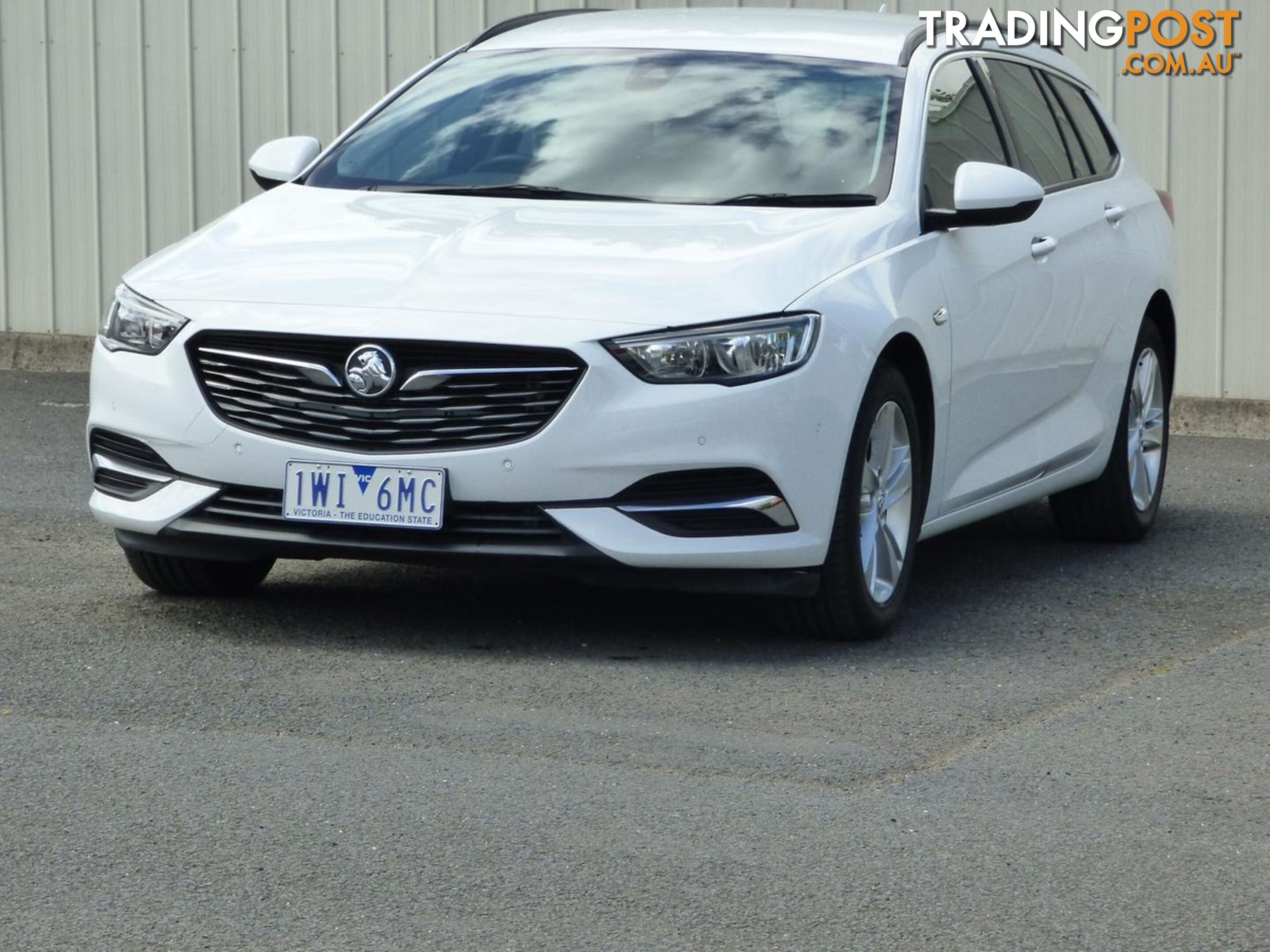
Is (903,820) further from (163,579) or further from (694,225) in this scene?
(163,579)

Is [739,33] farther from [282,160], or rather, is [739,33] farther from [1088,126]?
[1088,126]

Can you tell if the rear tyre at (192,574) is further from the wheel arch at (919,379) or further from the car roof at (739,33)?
the car roof at (739,33)

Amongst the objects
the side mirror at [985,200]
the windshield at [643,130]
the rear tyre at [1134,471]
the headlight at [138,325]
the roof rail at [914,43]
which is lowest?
the rear tyre at [1134,471]

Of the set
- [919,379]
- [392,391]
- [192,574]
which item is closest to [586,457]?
[392,391]

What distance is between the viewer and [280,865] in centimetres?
416

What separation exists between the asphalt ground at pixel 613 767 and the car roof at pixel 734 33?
66.1 inches

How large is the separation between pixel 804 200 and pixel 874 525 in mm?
924

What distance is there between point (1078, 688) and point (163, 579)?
2549 millimetres

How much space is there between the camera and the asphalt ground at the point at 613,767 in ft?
13.0

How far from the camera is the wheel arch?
20.4ft

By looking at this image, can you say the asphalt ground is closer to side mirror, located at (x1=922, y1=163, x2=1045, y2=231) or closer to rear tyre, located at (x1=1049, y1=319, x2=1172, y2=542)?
rear tyre, located at (x1=1049, y1=319, x2=1172, y2=542)

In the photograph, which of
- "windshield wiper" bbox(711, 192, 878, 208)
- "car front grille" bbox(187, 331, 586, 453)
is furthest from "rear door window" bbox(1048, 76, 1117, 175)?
"car front grille" bbox(187, 331, 586, 453)

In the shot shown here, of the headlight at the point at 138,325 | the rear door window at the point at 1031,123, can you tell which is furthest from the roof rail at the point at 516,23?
the headlight at the point at 138,325

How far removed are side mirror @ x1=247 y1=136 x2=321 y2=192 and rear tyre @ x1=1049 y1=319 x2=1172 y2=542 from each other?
273 cm
